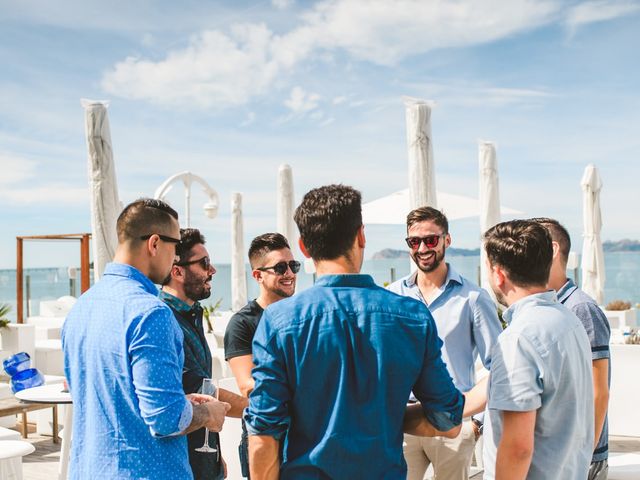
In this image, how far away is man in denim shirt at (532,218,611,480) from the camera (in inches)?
96.0

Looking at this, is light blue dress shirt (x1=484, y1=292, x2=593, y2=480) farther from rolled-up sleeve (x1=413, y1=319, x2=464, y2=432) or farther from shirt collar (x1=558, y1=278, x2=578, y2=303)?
shirt collar (x1=558, y1=278, x2=578, y2=303)

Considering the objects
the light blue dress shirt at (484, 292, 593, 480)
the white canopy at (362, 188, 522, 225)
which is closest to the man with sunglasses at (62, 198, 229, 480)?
the light blue dress shirt at (484, 292, 593, 480)

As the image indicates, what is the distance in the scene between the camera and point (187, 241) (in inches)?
110

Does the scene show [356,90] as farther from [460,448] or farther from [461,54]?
[460,448]

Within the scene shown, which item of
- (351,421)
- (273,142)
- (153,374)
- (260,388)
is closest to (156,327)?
(153,374)

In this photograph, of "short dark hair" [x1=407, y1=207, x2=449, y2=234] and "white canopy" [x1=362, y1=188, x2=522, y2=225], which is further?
"white canopy" [x1=362, y1=188, x2=522, y2=225]

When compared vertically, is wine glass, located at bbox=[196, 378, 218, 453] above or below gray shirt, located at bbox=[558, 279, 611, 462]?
below

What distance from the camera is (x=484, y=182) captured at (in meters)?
10.3

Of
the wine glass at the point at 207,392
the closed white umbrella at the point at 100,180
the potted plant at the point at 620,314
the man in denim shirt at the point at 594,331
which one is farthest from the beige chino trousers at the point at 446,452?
the potted plant at the point at 620,314

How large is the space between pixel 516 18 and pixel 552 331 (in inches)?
1332

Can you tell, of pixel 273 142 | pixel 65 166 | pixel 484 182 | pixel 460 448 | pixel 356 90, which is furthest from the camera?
pixel 65 166

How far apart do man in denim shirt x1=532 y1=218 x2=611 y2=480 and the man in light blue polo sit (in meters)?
0.51

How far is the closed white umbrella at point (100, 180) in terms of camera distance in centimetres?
682

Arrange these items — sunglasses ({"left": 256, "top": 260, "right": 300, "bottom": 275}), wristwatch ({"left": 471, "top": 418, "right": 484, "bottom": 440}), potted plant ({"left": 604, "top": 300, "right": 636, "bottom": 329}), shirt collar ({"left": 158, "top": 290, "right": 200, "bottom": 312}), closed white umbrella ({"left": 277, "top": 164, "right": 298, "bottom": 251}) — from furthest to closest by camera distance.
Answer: potted plant ({"left": 604, "top": 300, "right": 636, "bottom": 329}), closed white umbrella ({"left": 277, "top": 164, "right": 298, "bottom": 251}), sunglasses ({"left": 256, "top": 260, "right": 300, "bottom": 275}), wristwatch ({"left": 471, "top": 418, "right": 484, "bottom": 440}), shirt collar ({"left": 158, "top": 290, "right": 200, "bottom": 312})
